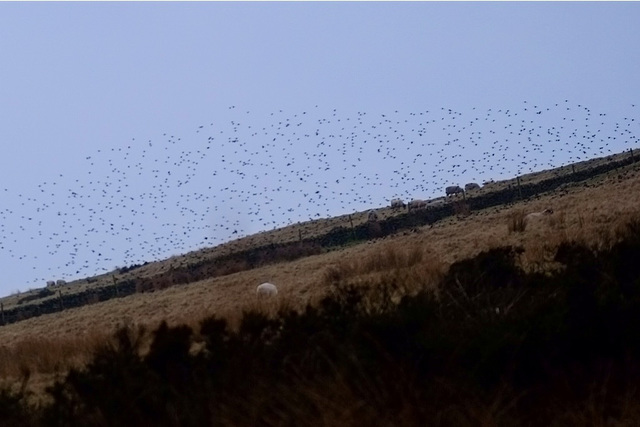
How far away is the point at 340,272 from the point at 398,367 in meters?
18.2

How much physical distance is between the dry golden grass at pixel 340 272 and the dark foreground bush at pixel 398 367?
302cm

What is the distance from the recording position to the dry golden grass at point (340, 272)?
57.9 feet

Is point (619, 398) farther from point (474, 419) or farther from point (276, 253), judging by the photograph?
point (276, 253)

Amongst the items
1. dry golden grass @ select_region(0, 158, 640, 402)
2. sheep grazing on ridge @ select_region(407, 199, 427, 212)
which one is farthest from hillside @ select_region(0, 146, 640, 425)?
sheep grazing on ridge @ select_region(407, 199, 427, 212)

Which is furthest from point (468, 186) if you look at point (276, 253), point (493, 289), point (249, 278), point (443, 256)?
point (493, 289)

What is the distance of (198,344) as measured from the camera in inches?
483

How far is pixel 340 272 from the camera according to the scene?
28.1 meters

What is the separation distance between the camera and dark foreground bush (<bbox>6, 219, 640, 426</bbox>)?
9172 millimetres

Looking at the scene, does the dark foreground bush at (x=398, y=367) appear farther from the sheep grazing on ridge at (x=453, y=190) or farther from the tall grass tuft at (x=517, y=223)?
the sheep grazing on ridge at (x=453, y=190)

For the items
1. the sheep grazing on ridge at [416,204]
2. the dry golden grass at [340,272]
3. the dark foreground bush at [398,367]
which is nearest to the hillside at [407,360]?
the dark foreground bush at [398,367]

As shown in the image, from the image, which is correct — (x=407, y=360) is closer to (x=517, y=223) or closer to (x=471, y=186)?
(x=517, y=223)

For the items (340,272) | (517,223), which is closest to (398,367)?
(340,272)

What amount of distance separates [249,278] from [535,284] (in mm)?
26378

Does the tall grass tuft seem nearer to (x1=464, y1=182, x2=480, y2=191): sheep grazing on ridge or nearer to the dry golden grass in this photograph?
Answer: the dry golden grass
